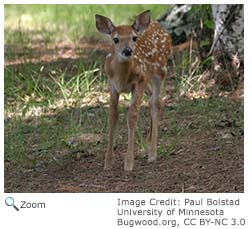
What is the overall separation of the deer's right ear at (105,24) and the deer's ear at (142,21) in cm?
10

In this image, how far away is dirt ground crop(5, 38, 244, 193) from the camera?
3.69 m

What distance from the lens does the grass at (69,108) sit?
4254 mm

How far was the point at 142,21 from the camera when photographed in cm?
389

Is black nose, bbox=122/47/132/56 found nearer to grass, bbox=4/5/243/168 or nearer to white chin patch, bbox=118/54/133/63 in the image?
white chin patch, bbox=118/54/133/63

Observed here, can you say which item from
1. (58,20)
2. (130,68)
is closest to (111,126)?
(130,68)

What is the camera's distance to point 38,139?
4.42m

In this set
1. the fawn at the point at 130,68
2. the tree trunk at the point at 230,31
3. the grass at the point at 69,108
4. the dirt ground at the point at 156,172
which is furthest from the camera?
the tree trunk at the point at 230,31
